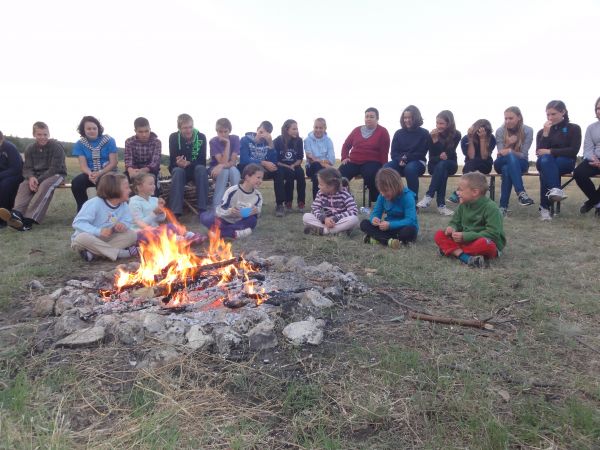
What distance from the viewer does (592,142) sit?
26.1ft

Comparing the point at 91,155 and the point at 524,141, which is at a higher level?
the point at 524,141

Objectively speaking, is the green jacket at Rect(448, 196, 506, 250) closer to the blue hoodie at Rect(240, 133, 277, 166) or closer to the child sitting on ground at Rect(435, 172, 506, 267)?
the child sitting on ground at Rect(435, 172, 506, 267)

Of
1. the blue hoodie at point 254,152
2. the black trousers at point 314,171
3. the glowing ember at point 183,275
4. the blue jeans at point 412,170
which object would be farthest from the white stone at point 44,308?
the blue jeans at point 412,170

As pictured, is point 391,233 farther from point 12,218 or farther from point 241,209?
point 12,218

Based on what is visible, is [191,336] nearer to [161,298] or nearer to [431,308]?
[161,298]

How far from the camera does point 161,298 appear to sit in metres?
3.67

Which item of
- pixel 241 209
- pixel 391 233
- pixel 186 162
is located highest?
pixel 186 162

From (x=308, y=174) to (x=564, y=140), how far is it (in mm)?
4800

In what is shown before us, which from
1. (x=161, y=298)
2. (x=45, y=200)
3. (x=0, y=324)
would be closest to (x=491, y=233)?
(x=161, y=298)

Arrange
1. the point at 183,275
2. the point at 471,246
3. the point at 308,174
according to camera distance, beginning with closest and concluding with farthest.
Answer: the point at 183,275 < the point at 471,246 < the point at 308,174

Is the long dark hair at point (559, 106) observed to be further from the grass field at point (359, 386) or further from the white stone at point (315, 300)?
the white stone at point (315, 300)

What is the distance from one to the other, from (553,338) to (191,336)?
8.14ft

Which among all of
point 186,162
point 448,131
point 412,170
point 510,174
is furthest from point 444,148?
point 186,162

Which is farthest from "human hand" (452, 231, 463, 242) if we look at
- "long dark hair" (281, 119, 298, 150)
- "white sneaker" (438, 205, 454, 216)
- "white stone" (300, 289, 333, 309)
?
"long dark hair" (281, 119, 298, 150)
